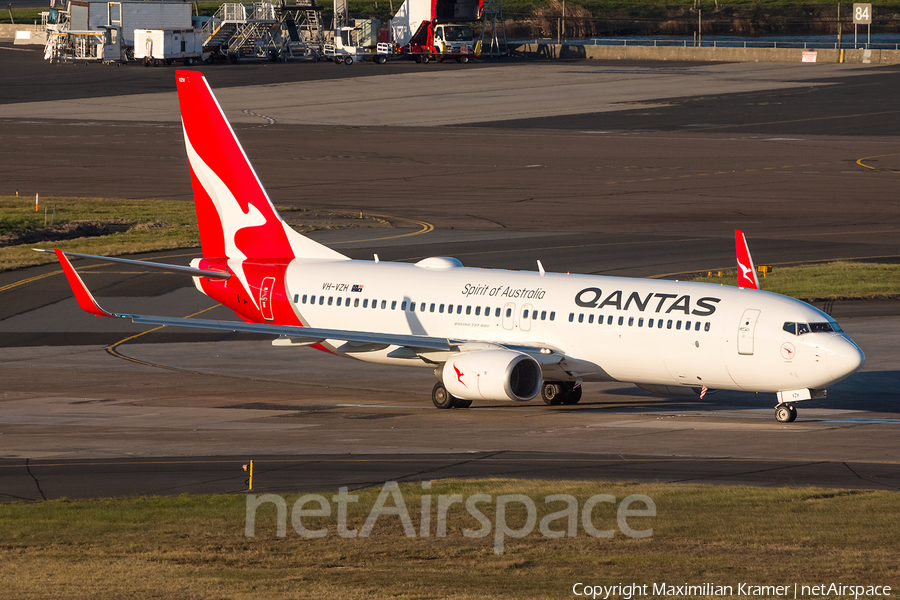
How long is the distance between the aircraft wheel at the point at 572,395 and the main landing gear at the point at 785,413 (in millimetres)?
6933

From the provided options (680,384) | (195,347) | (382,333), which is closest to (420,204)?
(195,347)

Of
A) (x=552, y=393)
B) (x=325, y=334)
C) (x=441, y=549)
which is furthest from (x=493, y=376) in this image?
(x=441, y=549)

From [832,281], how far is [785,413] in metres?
24.9

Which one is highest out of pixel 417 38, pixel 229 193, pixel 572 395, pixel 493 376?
pixel 417 38

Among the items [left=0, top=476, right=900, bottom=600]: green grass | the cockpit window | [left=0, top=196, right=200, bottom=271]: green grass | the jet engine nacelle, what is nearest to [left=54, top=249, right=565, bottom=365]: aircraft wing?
the jet engine nacelle

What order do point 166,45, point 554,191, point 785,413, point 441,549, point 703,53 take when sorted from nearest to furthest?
1. point 441,549
2. point 785,413
3. point 554,191
4. point 166,45
5. point 703,53

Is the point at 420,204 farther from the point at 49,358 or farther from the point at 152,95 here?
the point at 152,95

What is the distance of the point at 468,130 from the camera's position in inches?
4865

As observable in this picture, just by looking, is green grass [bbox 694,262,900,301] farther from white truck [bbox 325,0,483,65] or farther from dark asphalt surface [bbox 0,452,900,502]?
white truck [bbox 325,0,483,65]

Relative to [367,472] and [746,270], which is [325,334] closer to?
[367,472]

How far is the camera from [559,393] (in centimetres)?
4281

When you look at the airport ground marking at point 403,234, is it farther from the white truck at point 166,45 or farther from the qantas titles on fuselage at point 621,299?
the white truck at point 166,45

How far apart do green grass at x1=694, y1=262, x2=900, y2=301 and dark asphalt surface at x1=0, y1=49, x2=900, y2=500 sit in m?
1.93

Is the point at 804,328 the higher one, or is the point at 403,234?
the point at 804,328
